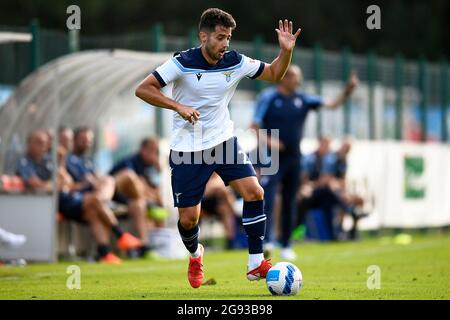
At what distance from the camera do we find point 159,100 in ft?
35.4

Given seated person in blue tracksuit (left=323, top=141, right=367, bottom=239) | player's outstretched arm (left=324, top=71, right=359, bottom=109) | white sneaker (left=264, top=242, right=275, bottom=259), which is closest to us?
white sneaker (left=264, top=242, right=275, bottom=259)

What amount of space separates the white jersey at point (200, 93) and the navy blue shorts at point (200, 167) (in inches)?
2.9

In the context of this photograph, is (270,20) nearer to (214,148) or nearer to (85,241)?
(85,241)

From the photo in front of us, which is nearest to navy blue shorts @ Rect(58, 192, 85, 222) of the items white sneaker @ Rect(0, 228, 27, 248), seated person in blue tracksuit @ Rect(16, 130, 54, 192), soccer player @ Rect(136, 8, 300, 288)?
seated person in blue tracksuit @ Rect(16, 130, 54, 192)

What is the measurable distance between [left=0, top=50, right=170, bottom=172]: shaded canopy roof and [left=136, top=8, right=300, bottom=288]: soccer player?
5.05 m

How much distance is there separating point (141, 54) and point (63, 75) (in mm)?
1257

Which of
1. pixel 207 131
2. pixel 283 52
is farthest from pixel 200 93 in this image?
pixel 283 52

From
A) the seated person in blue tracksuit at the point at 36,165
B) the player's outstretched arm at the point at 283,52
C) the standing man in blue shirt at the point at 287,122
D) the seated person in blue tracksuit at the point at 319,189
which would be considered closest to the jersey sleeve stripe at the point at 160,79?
the player's outstretched arm at the point at 283,52

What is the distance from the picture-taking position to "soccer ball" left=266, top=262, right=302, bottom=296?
10346 mm

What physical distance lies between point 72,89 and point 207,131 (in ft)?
25.9

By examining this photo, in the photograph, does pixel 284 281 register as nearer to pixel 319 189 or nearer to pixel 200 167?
pixel 200 167

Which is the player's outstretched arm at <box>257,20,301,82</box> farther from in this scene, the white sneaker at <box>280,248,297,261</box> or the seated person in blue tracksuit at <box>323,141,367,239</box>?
the seated person in blue tracksuit at <box>323,141,367,239</box>

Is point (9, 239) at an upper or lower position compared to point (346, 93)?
lower

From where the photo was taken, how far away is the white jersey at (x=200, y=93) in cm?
1102
